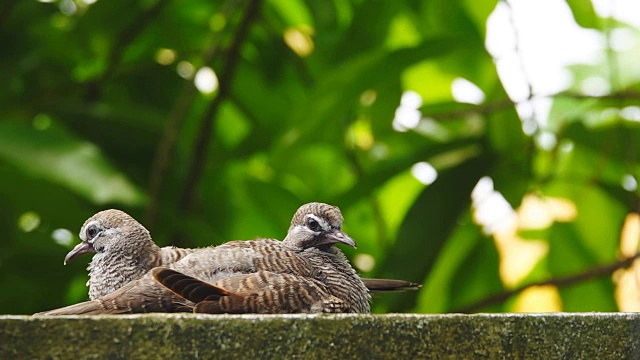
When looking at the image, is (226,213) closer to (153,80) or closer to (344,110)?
(153,80)

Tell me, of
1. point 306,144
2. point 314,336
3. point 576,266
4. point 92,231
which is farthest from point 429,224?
point 314,336

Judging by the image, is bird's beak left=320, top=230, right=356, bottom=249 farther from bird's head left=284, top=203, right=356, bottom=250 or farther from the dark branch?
the dark branch

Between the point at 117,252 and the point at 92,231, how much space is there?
0.05 metres

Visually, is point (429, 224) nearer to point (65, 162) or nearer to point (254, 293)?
point (65, 162)

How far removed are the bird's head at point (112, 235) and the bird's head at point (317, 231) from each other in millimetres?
156

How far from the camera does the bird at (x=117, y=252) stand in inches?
37.5

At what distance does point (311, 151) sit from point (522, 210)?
0.63 meters

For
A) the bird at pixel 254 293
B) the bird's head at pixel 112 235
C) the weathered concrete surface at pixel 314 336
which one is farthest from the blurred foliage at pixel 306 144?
the weathered concrete surface at pixel 314 336

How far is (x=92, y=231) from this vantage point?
99cm

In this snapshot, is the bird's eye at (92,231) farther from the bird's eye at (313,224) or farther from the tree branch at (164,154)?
the tree branch at (164,154)

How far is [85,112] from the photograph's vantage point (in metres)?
2.18

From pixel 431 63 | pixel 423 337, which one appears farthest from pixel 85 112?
pixel 423 337

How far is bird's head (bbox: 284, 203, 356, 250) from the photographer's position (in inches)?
39.3

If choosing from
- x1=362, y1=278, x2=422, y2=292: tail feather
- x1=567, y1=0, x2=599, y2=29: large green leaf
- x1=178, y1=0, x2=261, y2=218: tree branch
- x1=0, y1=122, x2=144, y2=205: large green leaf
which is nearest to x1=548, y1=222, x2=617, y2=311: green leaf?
x1=567, y1=0, x2=599, y2=29: large green leaf
